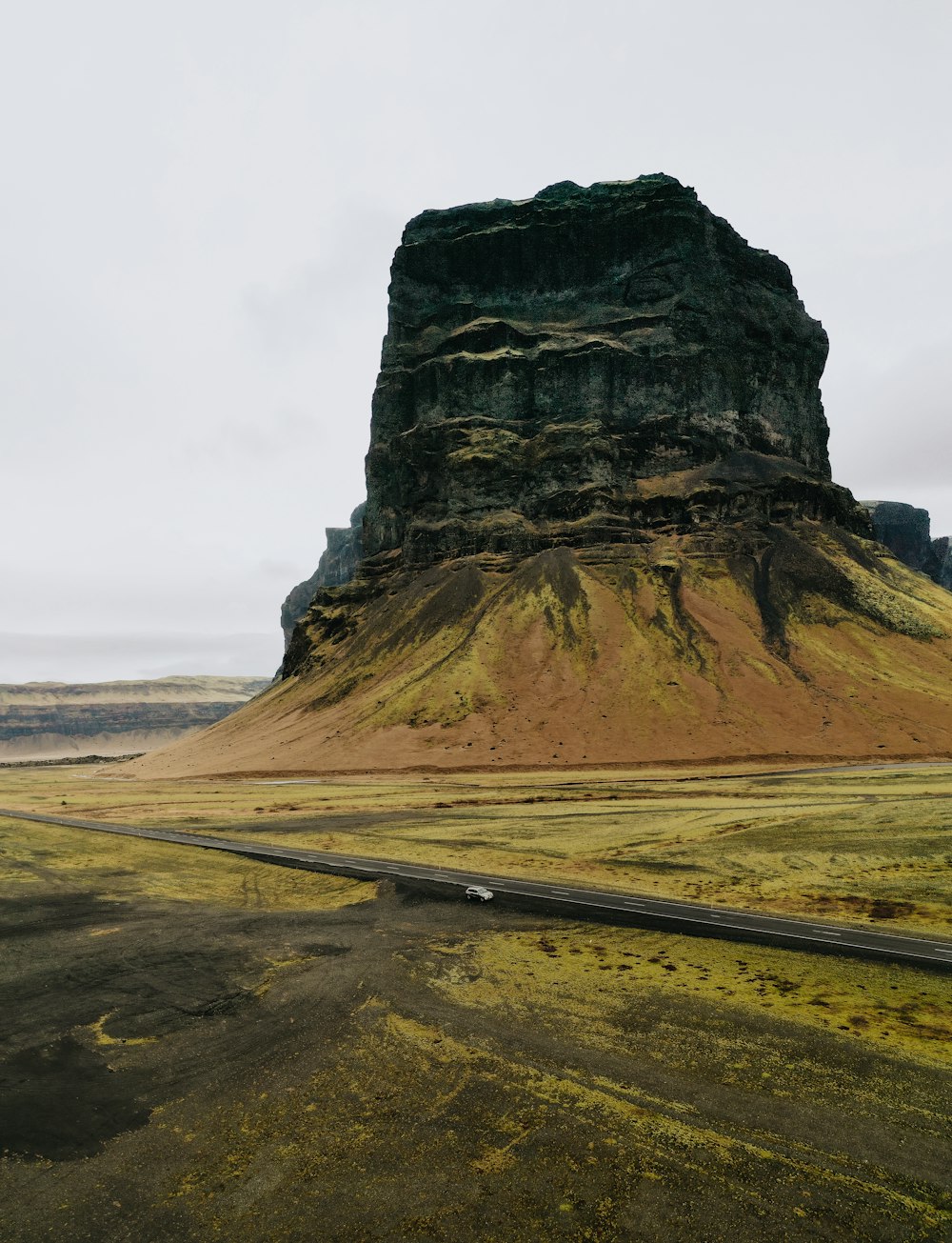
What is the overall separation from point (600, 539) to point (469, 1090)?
102343mm

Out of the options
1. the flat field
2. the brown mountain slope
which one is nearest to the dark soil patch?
the flat field

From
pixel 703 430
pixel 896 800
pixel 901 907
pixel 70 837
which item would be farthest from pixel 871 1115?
pixel 703 430

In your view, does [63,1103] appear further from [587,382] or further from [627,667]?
[587,382]

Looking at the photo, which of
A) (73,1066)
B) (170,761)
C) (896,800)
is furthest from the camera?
(170,761)

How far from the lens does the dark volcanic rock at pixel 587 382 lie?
4505 inches

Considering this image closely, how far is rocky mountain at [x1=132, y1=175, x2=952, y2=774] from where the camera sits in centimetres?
8075

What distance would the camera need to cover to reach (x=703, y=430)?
117 meters

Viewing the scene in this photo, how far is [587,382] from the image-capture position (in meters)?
121

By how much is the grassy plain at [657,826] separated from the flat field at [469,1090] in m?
7.91

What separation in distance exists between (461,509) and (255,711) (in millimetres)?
49324

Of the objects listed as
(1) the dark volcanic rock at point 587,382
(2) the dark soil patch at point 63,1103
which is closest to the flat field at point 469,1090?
(2) the dark soil patch at point 63,1103

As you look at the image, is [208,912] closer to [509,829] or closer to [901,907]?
[509,829]

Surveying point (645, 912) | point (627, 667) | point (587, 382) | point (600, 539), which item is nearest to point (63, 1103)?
point (645, 912)

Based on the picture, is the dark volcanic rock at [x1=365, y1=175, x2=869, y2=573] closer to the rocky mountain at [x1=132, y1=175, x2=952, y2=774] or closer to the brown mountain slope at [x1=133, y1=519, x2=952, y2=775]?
the rocky mountain at [x1=132, y1=175, x2=952, y2=774]
